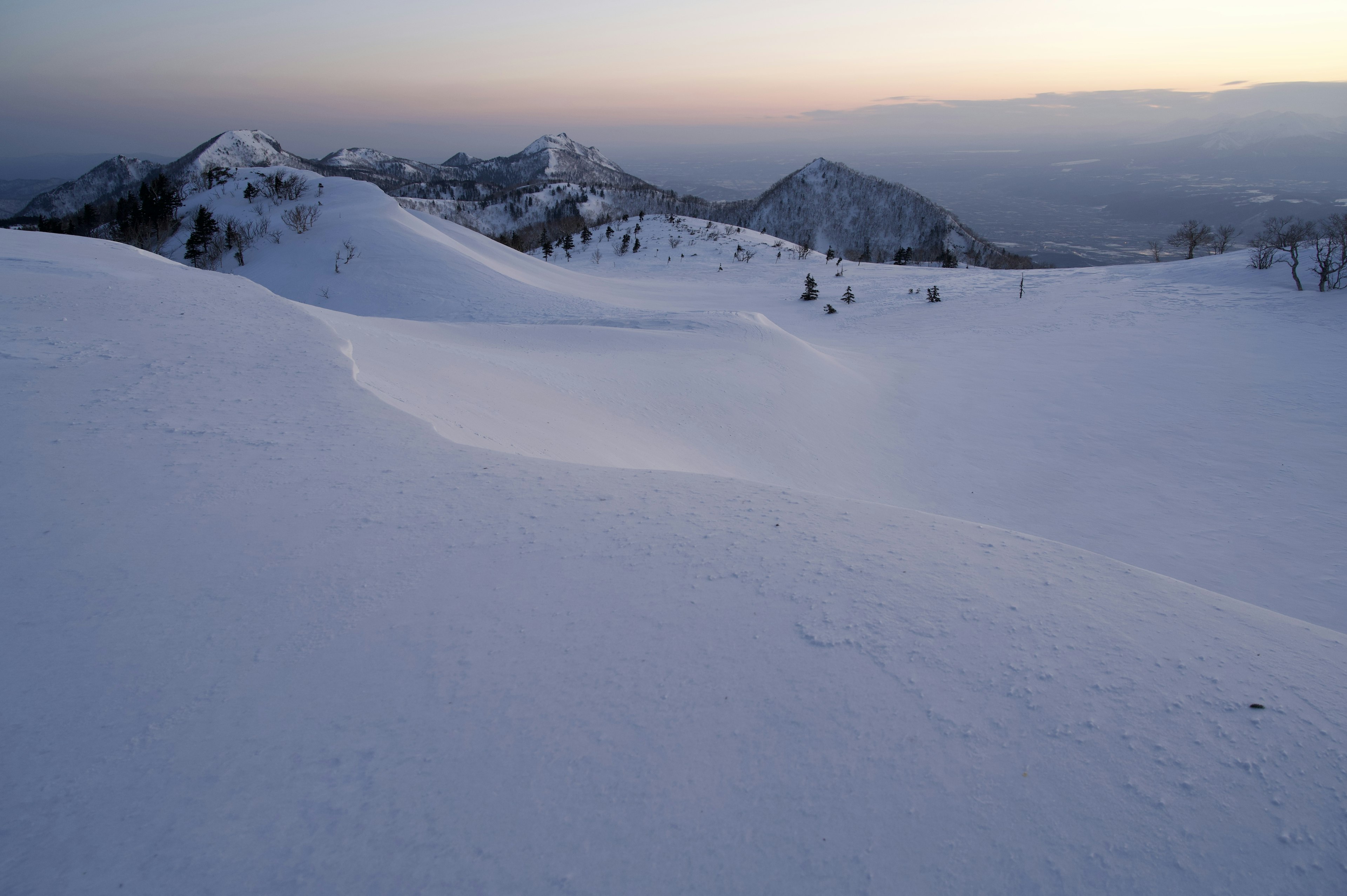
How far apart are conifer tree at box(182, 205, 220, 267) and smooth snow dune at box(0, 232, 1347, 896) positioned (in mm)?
28455

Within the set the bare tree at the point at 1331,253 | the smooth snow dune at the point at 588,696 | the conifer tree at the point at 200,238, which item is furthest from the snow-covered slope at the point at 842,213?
the smooth snow dune at the point at 588,696

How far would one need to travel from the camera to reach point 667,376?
13.7m

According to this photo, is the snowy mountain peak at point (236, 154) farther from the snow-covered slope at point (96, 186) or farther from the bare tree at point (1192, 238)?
the bare tree at point (1192, 238)

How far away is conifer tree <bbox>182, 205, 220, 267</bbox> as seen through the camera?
2702cm

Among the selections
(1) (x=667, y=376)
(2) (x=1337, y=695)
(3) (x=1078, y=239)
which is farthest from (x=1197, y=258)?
(3) (x=1078, y=239)

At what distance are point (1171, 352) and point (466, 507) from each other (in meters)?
21.8

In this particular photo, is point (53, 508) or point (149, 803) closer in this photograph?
point (149, 803)

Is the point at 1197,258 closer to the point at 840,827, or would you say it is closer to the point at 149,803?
the point at 840,827

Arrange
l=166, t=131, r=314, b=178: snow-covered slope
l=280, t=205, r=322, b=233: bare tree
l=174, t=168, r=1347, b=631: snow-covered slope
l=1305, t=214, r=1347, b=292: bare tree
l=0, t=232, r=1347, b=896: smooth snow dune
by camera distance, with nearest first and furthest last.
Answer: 1. l=0, t=232, r=1347, b=896: smooth snow dune
2. l=174, t=168, r=1347, b=631: snow-covered slope
3. l=1305, t=214, r=1347, b=292: bare tree
4. l=280, t=205, r=322, b=233: bare tree
5. l=166, t=131, r=314, b=178: snow-covered slope

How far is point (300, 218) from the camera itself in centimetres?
2980

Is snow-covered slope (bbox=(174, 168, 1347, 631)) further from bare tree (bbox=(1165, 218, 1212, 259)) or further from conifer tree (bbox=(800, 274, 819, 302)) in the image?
bare tree (bbox=(1165, 218, 1212, 259))

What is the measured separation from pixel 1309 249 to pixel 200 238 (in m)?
47.5

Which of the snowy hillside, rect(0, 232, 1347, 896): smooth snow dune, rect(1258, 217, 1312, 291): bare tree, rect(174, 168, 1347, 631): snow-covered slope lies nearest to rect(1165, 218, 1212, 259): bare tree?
rect(1258, 217, 1312, 291): bare tree

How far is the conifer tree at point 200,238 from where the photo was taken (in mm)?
27016
